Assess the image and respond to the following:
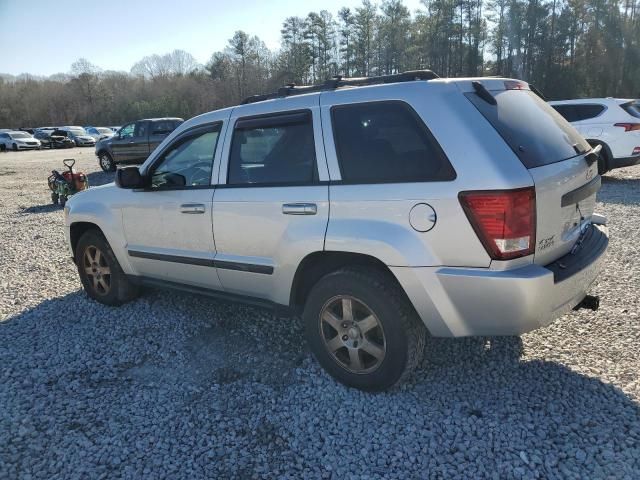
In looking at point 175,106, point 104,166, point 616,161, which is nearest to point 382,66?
point 175,106

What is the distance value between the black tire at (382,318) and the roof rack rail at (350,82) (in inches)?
51.8

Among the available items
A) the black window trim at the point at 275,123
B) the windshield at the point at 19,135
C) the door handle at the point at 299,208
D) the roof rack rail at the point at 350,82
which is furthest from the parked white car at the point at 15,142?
the door handle at the point at 299,208

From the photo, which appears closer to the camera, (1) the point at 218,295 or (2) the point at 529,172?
(2) the point at 529,172

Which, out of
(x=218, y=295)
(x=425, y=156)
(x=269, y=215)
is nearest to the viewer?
(x=425, y=156)

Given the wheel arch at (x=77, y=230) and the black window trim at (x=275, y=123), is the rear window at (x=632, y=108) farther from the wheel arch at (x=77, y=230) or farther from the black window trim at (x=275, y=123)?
the wheel arch at (x=77, y=230)

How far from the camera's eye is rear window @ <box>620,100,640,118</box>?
10531mm

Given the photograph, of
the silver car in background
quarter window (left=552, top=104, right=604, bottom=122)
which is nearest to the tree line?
the silver car in background

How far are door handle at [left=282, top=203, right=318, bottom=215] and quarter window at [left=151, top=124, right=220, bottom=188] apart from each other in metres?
0.89

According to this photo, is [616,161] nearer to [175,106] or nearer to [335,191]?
[335,191]

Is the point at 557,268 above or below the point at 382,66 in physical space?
below

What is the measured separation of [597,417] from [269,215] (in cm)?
238

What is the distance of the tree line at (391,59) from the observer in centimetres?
4175

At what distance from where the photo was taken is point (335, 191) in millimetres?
3111

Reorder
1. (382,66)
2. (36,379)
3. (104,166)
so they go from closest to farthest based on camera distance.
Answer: (36,379)
(104,166)
(382,66)
